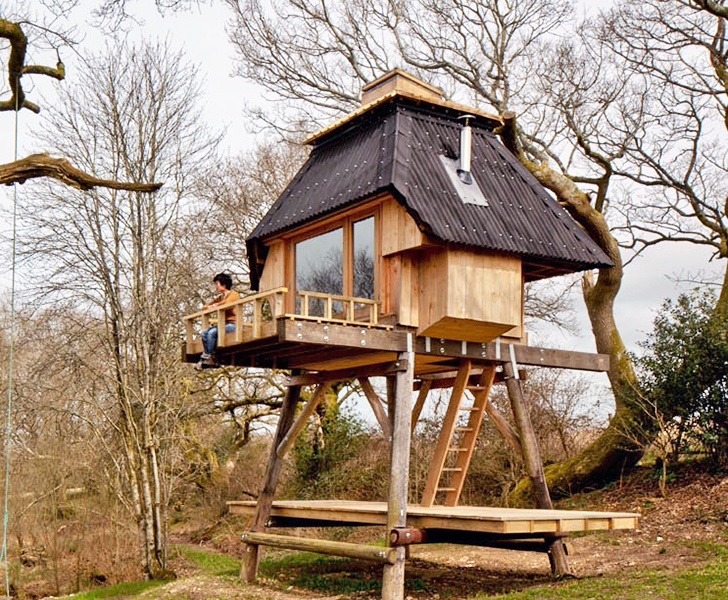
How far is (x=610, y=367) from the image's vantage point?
19.1 meters

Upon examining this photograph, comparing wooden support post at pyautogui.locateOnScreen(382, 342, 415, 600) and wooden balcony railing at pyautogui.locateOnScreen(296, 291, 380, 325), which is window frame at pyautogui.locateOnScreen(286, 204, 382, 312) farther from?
wooden support post at pyautogui.locateOnScreen(382, 342, 415, 600)

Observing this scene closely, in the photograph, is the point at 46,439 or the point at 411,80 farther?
the point at 46,439

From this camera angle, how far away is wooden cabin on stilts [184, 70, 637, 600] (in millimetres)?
11188

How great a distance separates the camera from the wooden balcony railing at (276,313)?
35.8ft

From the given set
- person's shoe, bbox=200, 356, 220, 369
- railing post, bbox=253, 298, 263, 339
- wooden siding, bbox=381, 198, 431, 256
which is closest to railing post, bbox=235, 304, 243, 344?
railing post, bbox=253, 298, 263, 339

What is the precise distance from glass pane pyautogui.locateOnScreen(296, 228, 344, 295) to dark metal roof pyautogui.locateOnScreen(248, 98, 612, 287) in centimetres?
43

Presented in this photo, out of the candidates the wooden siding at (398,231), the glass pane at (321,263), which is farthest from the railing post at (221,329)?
the wooden siding at (398,231)

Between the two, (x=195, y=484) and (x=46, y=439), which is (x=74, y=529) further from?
(x=195, y=484)

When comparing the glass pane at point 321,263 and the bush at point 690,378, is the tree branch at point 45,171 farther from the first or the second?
the bush at point 690,378

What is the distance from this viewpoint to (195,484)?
23.8 meters

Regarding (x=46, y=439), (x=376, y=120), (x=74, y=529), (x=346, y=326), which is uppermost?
(x=376, y=120)

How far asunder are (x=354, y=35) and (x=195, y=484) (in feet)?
40.9

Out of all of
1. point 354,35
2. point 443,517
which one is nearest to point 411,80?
point 443,517

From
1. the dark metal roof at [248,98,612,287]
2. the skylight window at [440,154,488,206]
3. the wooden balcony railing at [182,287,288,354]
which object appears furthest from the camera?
the skylight window at [440,154,488,206]
